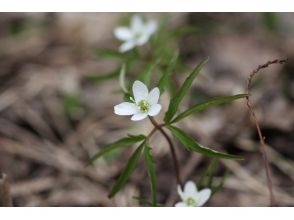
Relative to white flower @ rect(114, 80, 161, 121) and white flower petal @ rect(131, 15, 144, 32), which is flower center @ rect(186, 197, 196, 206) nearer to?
white flower @ rect(114, 80, 161, 121)

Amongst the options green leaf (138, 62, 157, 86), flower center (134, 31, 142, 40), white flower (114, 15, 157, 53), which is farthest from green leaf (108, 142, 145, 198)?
flower center (134, 31, 142, 40)

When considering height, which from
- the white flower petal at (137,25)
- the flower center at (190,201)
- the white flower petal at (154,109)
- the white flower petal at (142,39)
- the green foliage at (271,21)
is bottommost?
the flower center at (190,201)

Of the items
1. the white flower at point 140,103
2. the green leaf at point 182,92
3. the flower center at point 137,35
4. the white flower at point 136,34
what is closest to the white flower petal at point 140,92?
the white flower at point 140,103

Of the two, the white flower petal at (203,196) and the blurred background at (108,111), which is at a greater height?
the blurred background at (108,111)

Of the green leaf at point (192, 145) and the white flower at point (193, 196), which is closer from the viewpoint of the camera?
the green leaf at point (192, 145)

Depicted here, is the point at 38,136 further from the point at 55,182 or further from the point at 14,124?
the point at 55,182

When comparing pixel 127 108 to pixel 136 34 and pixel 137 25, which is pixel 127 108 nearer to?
pixel 136 34

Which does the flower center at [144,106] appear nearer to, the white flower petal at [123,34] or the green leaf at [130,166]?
the green leaf at [130,166]
